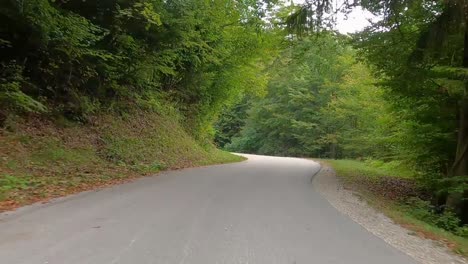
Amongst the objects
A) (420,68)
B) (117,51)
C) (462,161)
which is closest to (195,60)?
(117,51)

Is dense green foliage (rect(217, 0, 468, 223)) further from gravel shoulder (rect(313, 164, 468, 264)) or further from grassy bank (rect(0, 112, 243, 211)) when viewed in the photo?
grassy bank (rect(0, 112, 243, 211))

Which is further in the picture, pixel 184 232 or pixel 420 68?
pixel 420 68

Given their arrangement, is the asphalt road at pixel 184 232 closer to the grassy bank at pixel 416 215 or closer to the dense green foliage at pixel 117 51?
the grassy bank at pixel 416 215

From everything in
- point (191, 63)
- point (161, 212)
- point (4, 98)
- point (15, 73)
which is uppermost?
point (191, 63)

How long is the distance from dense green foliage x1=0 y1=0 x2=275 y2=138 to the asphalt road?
5.65 m

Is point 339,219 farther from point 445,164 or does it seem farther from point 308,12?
point 445,164

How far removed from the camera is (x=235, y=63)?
27.2 meters

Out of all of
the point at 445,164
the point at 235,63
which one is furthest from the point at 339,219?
the point at 235,63

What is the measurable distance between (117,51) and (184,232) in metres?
11.5

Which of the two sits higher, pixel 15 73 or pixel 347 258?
pixel 15 73

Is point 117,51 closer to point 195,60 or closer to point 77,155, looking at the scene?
point 77,155

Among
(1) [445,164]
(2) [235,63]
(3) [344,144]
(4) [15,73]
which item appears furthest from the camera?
(3) [344,144]

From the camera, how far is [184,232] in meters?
6.50

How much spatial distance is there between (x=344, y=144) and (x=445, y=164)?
79.0ft
